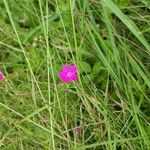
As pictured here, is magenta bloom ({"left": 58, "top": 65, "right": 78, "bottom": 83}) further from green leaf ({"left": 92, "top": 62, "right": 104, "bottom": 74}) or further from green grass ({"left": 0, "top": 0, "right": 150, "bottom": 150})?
green leaf ({"left": 92, "top": 62, "right": 104, "bottom": 74})

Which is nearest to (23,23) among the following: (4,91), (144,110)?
(4,91)

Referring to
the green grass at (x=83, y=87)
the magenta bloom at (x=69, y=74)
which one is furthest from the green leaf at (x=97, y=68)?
the magenta bloom at (x=69, y=74)

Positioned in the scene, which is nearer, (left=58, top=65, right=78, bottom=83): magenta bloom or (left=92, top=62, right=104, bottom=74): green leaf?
(left=58, top=65, right=78, bottom=83): magenta bloom

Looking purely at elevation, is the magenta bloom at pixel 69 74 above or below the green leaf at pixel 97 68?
above

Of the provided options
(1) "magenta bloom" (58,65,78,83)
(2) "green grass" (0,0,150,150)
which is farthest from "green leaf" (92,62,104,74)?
(1) "magenta bloom" (58,65,78,83)

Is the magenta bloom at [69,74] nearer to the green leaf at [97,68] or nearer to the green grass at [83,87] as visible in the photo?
the green grass at [83,87]

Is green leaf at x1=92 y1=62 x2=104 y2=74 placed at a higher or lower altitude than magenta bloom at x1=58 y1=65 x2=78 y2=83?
lower

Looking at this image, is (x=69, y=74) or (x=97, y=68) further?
(x=97, y=68)

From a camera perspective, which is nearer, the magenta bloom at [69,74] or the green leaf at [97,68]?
the magenta bloom at [69,74]
